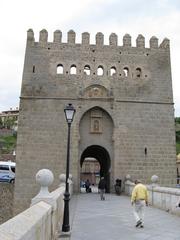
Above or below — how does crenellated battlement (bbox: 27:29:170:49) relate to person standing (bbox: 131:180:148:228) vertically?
above

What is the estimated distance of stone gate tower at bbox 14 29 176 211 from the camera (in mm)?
17344

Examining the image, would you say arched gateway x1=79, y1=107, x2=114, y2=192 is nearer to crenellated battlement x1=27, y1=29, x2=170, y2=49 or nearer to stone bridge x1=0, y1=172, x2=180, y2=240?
crenellated battlement x1=27, y1=29, x2=170, y2=49

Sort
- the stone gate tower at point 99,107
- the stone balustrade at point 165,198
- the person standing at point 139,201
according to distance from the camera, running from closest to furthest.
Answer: the person standing at point 139,201, the stone balustrade at point 165,198, the stone gate tower at point 99,107

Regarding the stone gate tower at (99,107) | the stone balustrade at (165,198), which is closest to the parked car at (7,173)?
the stone gate tower at (99,107)

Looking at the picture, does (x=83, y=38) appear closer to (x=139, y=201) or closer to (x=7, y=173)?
(x=7, y=173)

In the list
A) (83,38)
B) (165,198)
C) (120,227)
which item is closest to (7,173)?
(83,38)

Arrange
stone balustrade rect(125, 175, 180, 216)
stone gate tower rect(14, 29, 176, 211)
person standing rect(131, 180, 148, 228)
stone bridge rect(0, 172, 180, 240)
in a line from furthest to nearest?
stone gate tower rect(14, 29, 176, 211), stone balustrade rect(125, 175, 180, 216), person standing rect(131, 180, 148, 228), stone bridge rect(0, 172, 180, 240)

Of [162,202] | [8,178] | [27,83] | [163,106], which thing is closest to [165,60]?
[163,106]

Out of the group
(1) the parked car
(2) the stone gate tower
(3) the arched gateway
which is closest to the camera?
(2) the stone gate tower

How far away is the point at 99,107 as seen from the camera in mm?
18250

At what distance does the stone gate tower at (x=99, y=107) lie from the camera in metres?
17.3

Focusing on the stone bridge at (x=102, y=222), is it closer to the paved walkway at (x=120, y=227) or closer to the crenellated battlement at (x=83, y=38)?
the paved walkway at (x=120, y=227)

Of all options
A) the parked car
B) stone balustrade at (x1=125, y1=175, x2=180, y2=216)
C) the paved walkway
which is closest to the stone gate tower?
stone balustrade at (x1=125, y1=175, x2=180, y2=216)

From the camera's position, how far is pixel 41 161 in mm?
17094
